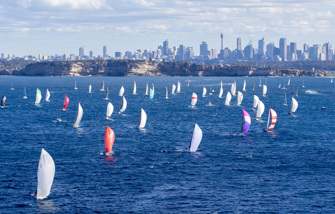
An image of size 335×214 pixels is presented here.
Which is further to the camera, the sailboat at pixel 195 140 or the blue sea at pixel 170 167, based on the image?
the sailboat at pixel 195 140

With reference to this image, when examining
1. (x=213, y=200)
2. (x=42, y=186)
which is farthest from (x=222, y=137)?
(x=42, y=186)

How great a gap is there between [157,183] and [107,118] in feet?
187

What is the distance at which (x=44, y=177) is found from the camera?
52.2m

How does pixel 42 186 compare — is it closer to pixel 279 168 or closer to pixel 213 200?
pixel 213 200

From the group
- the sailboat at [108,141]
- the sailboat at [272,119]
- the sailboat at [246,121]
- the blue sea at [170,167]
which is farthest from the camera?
the sailboat at [272,119]

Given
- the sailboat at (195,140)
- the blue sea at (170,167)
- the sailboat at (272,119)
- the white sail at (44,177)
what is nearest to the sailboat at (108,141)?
the blue sea at (170,167)

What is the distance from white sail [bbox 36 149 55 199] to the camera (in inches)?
2052

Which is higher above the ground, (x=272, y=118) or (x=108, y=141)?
(x=272, y=118)

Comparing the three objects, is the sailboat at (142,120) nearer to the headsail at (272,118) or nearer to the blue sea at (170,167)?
the blue sea at (170,167)

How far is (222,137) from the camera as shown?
289 feet

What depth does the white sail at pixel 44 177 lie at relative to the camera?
52125 millimetres

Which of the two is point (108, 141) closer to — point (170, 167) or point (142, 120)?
point (170, 167)

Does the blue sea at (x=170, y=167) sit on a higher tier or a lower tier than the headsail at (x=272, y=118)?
lower

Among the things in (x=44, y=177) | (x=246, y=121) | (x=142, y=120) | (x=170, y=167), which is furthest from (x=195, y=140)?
(x=44, y=177)
